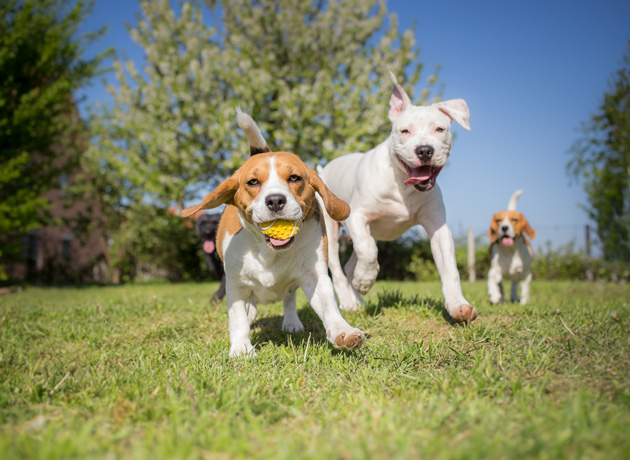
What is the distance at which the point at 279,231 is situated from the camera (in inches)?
114

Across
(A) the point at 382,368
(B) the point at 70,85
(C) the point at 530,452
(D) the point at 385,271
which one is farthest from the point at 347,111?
(C) the point at 530,452

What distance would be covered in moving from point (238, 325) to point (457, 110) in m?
2.58

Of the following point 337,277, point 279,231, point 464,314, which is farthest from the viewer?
point 337,277

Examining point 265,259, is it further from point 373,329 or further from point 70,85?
point 70,85

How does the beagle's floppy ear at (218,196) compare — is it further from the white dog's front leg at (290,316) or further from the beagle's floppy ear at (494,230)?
the beagle's floppy ear at (494,230)

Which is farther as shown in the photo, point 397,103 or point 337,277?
point 337,277

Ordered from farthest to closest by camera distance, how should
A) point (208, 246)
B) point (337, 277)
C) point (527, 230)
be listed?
point (527, 230)
point (208, 246)
point (337, 277)

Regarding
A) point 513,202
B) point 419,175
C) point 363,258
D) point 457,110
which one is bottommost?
point 363,258

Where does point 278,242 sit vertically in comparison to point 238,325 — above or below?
above

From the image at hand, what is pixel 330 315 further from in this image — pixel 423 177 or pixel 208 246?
pixel 208 246

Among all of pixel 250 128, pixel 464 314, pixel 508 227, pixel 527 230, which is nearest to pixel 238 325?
pixel 250 128

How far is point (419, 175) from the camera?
12.5 ft

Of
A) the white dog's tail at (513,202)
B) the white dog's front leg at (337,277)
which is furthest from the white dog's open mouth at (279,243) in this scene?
the white dog's tail at (513,202)

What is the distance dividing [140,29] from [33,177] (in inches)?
274
